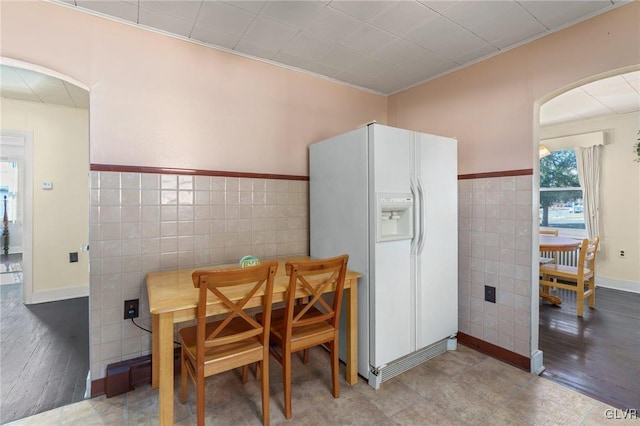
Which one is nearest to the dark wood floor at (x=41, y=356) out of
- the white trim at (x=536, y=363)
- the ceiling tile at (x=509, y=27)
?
the white trim at (x=536, y=363)

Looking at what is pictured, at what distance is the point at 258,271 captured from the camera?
1.56 metres

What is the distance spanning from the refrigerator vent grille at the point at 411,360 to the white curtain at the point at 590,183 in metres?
3.59

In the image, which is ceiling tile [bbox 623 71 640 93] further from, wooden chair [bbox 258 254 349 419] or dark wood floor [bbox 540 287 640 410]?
wooden chair [bbox 258 254 349 419]

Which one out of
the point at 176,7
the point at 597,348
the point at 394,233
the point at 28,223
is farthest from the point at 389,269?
the point at 28,223

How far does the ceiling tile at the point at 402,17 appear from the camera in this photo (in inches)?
73.8

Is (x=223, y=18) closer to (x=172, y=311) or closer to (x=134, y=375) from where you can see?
(x=172, y=311)

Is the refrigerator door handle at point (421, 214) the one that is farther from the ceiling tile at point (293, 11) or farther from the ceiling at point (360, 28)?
the ceiling tile at point (293, 11)

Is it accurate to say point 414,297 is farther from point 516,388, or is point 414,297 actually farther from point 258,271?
point 258,271

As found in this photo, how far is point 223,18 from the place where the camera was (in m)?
2.00

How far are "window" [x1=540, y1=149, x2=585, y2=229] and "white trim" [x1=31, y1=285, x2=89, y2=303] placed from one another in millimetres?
7076

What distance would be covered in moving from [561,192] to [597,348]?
3.18 meters

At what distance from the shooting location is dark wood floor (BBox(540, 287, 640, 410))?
202cm

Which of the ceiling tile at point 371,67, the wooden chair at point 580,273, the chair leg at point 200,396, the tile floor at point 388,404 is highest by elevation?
the ceiling tile at point 371,67

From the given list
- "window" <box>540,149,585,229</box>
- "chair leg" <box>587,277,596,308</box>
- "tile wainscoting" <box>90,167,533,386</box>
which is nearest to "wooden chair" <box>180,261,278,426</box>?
"tile wainscoting" <box>90,167,533,386</box>
